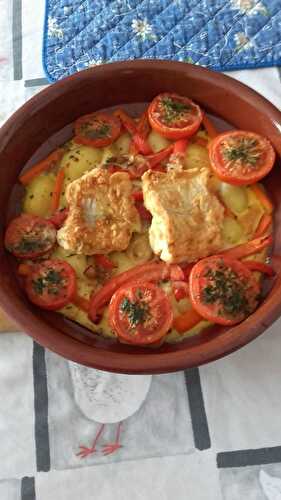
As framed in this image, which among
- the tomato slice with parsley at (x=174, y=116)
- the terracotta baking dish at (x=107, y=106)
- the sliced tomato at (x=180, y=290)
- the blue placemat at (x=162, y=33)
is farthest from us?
the blue placemat at (x=162, y=33)

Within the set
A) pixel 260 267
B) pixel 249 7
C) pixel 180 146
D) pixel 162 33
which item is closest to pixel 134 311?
pixel 260 267

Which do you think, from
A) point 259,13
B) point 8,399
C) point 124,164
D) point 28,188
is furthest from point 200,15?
point 8,399

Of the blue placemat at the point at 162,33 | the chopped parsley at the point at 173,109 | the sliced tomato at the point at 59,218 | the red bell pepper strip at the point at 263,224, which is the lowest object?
the red bell pepper strip at the point at 263,224

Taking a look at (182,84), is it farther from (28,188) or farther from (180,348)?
(180,348)

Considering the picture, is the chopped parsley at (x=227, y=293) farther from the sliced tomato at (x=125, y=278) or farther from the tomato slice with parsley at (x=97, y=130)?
the tomato slice with parsley at (x=97, y=130)

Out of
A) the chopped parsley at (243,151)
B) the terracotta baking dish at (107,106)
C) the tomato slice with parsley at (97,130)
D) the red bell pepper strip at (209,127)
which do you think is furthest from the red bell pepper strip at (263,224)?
the tomato slice with parsley at (97,130)

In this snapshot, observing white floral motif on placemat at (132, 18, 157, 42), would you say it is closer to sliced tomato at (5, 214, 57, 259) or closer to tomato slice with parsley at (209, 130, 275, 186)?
tomato slice with parsley at (209, 130, 275, 186)
